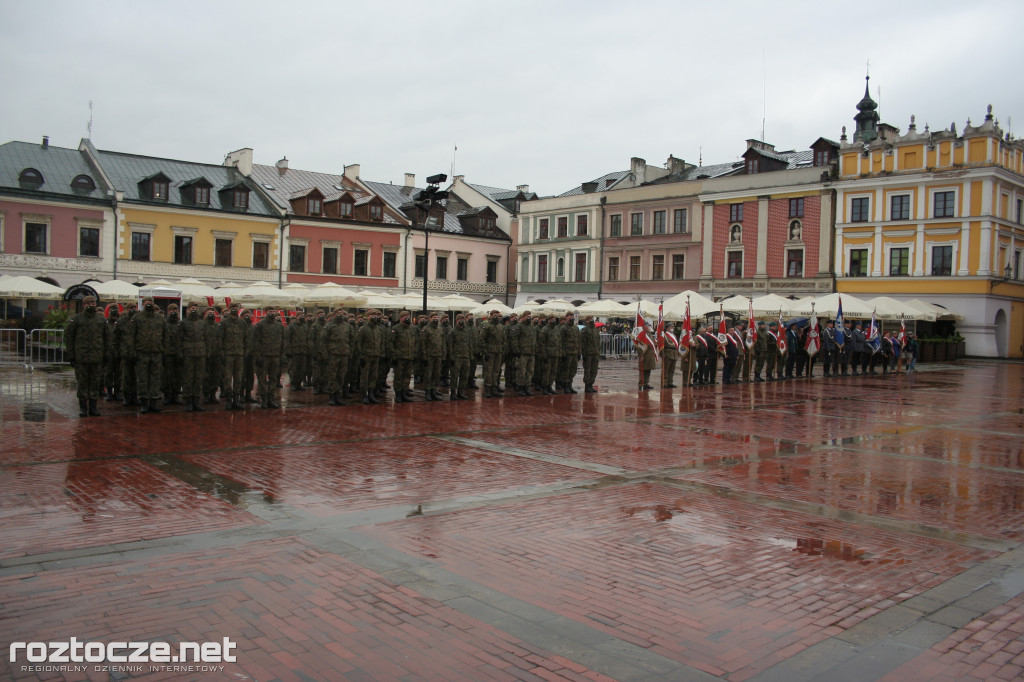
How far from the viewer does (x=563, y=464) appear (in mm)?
9938

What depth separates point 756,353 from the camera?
24812 mm

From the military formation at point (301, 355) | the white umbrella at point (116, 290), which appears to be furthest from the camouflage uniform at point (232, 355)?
the white umbrella at point (116, 290)

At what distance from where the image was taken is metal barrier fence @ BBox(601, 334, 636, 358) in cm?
3492

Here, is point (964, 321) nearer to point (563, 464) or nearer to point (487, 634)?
point (563, 464)

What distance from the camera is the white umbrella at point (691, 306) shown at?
3052 centimetres

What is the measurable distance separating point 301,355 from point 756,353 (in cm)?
1429

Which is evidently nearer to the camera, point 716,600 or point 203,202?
point 716,600

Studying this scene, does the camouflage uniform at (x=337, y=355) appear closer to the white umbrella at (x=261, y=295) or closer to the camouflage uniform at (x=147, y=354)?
the camouflage uniform at (x=147, y=354)

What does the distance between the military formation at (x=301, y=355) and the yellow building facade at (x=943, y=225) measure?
29995mm

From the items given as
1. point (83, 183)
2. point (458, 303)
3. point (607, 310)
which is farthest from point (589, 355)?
point (83, 183)

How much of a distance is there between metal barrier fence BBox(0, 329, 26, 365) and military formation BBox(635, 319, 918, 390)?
19.9 m

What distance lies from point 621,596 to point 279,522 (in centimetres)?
319

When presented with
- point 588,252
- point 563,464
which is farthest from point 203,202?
point 563,464

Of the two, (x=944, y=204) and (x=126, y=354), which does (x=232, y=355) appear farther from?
(x=944, y=204)
